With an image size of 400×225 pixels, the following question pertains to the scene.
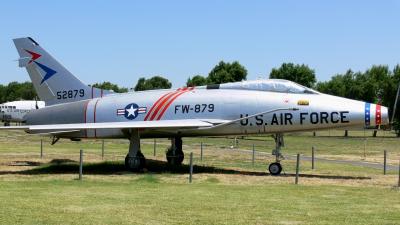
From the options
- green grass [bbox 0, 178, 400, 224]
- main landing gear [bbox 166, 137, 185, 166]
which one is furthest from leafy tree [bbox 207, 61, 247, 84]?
green grass [bbox 0, 178, 400, 224]

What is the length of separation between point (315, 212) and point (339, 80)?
90076mm

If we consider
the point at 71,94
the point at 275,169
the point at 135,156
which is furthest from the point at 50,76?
the point at 275,169

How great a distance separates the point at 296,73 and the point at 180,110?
70.1m

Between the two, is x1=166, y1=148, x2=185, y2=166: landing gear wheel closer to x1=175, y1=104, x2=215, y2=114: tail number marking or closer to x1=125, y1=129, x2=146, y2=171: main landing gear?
x1=125, y1=129, x2=146, y2=171: main landing gear

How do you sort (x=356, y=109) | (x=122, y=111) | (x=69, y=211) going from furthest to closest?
(x=122, y=111), (x=356, y=109), (x=69, y=211)

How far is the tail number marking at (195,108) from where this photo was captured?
19.4m

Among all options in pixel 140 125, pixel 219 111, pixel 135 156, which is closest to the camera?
pixel 140 125

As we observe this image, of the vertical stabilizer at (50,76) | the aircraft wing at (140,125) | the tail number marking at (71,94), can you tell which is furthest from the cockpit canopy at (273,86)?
the tail number marking at (71,94)

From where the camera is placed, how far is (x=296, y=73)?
8762cm

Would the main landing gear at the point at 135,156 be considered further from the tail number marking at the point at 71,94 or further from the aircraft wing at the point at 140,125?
the tail number marking at the point at 71,94

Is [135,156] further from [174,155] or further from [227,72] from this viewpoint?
[227,72]

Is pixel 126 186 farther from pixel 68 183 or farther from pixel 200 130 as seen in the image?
pixel 200 130

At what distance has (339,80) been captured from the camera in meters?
96.9

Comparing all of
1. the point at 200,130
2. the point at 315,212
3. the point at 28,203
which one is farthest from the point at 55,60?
the point at 315,212
